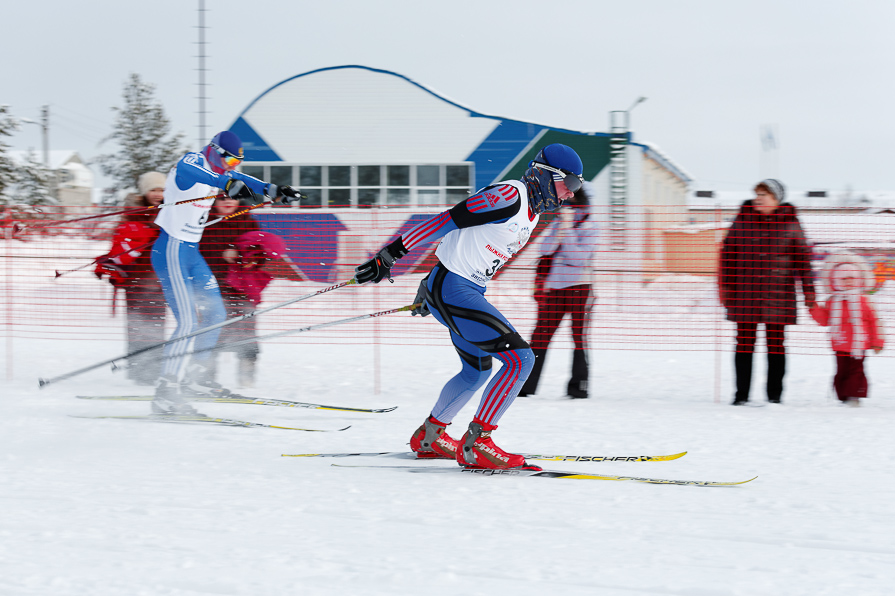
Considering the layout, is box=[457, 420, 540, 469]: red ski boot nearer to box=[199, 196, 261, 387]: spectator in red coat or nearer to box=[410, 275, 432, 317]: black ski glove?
box=[410, 275, 432, 317]: black ski glove

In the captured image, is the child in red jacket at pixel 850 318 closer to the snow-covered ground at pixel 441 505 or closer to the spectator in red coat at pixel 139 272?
the snow-covered ground at pixel 441 505

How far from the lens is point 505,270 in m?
7.36

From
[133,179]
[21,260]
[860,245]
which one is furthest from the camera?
[133,179]

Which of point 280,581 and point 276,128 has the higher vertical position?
point 276,128

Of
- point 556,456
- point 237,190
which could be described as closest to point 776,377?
point 556,456

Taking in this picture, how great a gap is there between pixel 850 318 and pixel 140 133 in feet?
122

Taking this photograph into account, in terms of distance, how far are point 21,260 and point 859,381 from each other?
732 cm

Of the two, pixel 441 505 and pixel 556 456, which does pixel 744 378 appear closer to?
pixel 556 456

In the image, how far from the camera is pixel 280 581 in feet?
7.62

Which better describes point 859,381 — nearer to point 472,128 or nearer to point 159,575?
point 159,575

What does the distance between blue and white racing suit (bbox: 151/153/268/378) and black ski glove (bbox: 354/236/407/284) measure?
5.02 feet

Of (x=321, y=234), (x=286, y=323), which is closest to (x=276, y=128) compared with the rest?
(x=286, y=323)

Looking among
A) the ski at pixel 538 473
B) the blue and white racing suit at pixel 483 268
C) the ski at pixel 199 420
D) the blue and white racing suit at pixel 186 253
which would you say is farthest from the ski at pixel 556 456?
the blue and white racing suit at pixel 186 253

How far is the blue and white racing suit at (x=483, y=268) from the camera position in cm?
345
